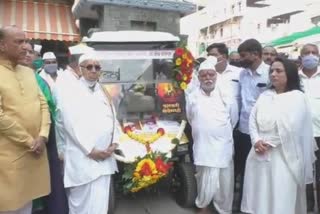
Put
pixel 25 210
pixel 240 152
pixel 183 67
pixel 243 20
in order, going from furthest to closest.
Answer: pixel 243 20 → pixel 183 67 → pixel 240 152 → pixel 25 210

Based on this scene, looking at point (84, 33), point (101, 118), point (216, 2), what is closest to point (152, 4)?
point (84, 33)

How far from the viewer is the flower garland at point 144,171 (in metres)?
4.11

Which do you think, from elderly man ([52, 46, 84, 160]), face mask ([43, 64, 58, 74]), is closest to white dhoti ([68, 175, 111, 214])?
elderly man ([52, 46, 84, 160])

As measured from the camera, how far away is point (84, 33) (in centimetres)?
1155

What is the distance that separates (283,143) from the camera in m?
3.42

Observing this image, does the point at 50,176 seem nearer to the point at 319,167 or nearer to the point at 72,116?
the point at 72,116

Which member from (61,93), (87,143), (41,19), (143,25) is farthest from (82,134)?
(41,19)

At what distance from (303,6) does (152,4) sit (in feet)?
75.1

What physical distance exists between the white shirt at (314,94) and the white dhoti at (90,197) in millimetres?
2305

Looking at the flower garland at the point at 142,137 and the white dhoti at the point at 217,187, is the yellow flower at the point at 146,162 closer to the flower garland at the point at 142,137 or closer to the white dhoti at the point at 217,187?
the flower garland at the point at 142,137

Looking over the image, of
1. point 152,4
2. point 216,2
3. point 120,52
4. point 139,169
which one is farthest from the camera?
point 216,2

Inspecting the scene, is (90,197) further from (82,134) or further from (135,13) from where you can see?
(135,13)

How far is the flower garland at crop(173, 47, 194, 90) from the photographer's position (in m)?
4.77

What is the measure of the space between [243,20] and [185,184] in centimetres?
3431
